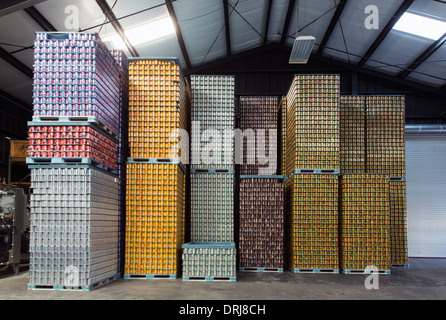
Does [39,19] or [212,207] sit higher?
[39,19]

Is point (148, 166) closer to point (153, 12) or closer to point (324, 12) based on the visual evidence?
point (153, 12)

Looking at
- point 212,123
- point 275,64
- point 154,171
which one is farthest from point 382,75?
point 154,171

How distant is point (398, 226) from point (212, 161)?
23.2 feet

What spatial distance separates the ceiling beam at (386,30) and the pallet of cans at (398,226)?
637 centimetres

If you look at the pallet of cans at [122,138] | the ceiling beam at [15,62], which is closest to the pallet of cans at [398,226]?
the pallet of cans at [122,138]

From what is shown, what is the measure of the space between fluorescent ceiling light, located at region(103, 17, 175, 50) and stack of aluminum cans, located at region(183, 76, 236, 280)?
413cm

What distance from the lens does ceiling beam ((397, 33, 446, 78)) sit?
1497 centimetres

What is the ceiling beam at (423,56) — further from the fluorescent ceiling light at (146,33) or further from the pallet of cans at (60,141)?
the pallet of cans at (60,141)

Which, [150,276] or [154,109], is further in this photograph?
[154,109]

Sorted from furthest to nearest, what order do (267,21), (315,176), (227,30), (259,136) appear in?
(267,21) → (227,30) → (259,136) → (315,176)

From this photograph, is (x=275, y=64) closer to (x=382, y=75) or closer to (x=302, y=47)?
(x=382, y=75)

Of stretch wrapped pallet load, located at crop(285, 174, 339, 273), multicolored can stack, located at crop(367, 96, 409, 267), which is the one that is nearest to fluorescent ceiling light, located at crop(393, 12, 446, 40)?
multicolored can stack, located at crop(367, 96, 409, 267)

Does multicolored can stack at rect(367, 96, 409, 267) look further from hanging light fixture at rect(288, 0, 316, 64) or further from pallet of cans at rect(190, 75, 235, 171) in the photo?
pallet of cans at rect(190, 75, 235, 171)

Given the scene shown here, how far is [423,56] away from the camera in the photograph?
54.2ft
